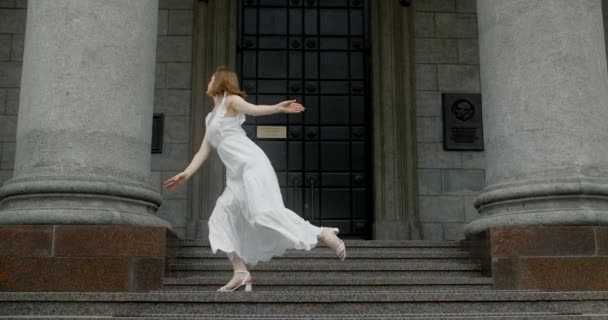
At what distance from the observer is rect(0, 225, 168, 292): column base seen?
25.6 ft

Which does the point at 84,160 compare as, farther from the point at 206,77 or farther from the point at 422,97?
the point at 422,97

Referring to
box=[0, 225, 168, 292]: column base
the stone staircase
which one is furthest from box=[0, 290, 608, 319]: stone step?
box=[0, 225, 168, 292]: column base

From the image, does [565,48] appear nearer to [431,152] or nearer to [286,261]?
[286,261]

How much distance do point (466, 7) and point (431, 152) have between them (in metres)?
2.75

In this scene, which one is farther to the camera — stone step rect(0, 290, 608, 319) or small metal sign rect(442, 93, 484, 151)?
small metal sign rect(442, 93, 484, 151)

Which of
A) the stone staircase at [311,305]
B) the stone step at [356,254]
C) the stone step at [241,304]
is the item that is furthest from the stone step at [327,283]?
the stone step at [241,304]

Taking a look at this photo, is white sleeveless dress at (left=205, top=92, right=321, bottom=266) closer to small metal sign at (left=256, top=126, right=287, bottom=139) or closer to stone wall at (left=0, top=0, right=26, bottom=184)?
small metal sign at (left=256, top=126, right=287, bottom=139)

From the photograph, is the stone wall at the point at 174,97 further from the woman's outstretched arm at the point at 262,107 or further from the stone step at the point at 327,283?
the woman's outstretched arm at the point at 262,107

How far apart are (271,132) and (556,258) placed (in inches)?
269

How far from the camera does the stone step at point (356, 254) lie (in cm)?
979

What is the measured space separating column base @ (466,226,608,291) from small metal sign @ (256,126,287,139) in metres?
6.35

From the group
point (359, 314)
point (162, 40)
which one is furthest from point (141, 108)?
point (162, 40)

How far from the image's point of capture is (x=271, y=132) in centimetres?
1433

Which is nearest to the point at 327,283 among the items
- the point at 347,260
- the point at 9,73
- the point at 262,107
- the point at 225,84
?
the point at 347,260
